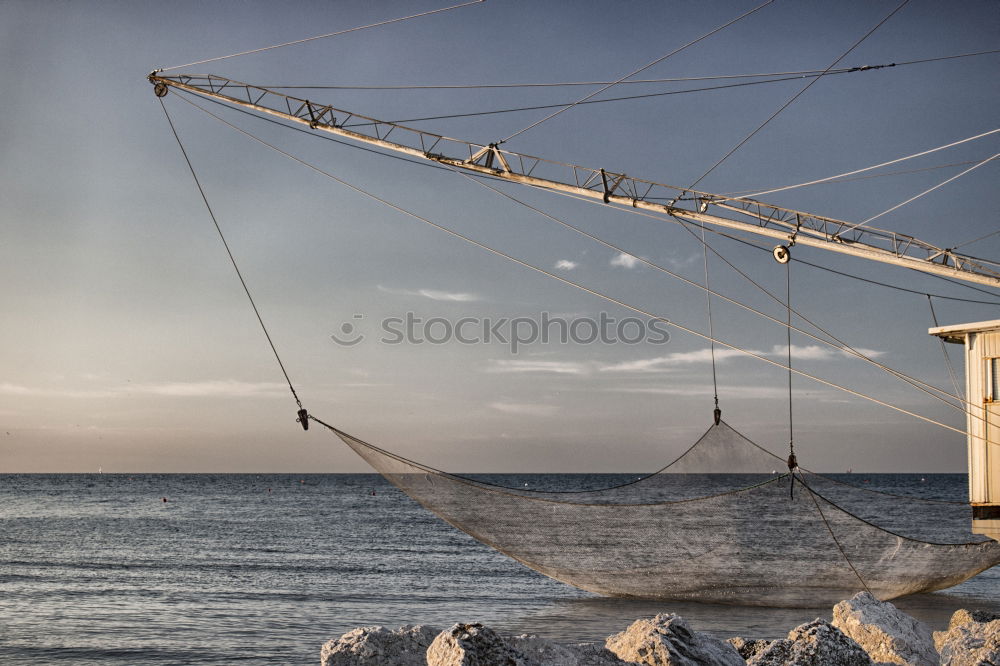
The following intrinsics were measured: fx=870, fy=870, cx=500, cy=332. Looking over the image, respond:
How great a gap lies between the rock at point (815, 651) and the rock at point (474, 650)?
262 cm

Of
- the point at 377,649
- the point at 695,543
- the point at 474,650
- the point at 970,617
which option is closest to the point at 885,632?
the point at 970,617

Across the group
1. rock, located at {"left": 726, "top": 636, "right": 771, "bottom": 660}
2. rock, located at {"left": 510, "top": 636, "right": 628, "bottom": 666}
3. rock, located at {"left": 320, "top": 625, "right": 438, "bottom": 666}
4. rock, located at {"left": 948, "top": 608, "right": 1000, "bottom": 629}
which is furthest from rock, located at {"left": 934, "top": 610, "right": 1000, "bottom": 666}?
rock, located at {"left": 320, "top": 625, "right": 438, "bottom": 666}

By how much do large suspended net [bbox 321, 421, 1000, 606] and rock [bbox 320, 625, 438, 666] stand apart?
18.5ft

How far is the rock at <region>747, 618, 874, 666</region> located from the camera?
8.22m

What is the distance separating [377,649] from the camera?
9.11m

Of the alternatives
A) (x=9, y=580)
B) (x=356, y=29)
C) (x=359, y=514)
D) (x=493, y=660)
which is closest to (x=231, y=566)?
(x=9, y=580)

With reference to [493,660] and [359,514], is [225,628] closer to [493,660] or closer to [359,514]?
[493,660]

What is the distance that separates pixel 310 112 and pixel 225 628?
9.98 metres

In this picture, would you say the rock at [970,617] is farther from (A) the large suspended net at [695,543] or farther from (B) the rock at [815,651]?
(B) the rock at [815,651]

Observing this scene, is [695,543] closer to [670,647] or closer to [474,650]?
[670,647]

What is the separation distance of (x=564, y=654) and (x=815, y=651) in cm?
237

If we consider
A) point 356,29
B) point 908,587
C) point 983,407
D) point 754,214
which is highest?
point 356,29

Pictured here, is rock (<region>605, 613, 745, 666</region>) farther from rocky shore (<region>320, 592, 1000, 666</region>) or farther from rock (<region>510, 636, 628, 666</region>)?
rock (<region>510, 636, 628, 666</region>)

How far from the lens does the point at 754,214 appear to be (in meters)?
14.3
